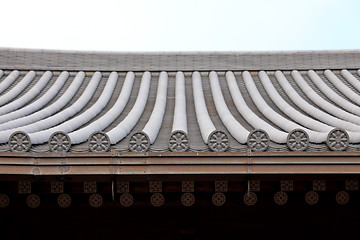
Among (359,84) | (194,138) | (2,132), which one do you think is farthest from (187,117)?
(359,84)

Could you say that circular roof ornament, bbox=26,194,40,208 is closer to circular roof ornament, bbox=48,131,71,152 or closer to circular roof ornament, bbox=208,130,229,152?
circular roof ornament, bbox=48,131,71,152

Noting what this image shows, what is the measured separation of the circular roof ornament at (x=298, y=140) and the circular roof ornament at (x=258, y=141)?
190mm

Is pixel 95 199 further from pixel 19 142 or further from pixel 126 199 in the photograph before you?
→ pixel 19 142

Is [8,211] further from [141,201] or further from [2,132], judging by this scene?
[141,201]

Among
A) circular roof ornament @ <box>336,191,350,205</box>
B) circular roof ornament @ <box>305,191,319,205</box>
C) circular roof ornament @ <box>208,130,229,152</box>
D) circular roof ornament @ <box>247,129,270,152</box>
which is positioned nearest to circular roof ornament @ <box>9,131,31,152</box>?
circular roof ornament @ <box>208,130,229,152</box>

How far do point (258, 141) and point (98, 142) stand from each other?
1331 millimetres

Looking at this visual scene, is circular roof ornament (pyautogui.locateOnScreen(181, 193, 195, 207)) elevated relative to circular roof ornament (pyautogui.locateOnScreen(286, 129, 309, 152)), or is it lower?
lower

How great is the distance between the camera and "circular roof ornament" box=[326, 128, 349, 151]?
4.45 metres

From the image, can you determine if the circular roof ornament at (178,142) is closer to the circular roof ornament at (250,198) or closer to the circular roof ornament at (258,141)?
the circular roof ornament at (258,141)

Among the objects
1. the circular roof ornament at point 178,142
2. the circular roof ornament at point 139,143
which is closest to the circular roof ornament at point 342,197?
the circular roof ornament at point 178,142

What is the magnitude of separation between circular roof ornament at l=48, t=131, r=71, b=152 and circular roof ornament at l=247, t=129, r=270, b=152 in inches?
59.3

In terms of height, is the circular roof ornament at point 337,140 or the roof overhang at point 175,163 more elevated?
the circular roof ornament at point 337,140

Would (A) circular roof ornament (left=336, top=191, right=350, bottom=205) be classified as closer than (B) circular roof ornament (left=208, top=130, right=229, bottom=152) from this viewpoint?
No

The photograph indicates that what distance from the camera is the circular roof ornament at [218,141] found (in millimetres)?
4504
